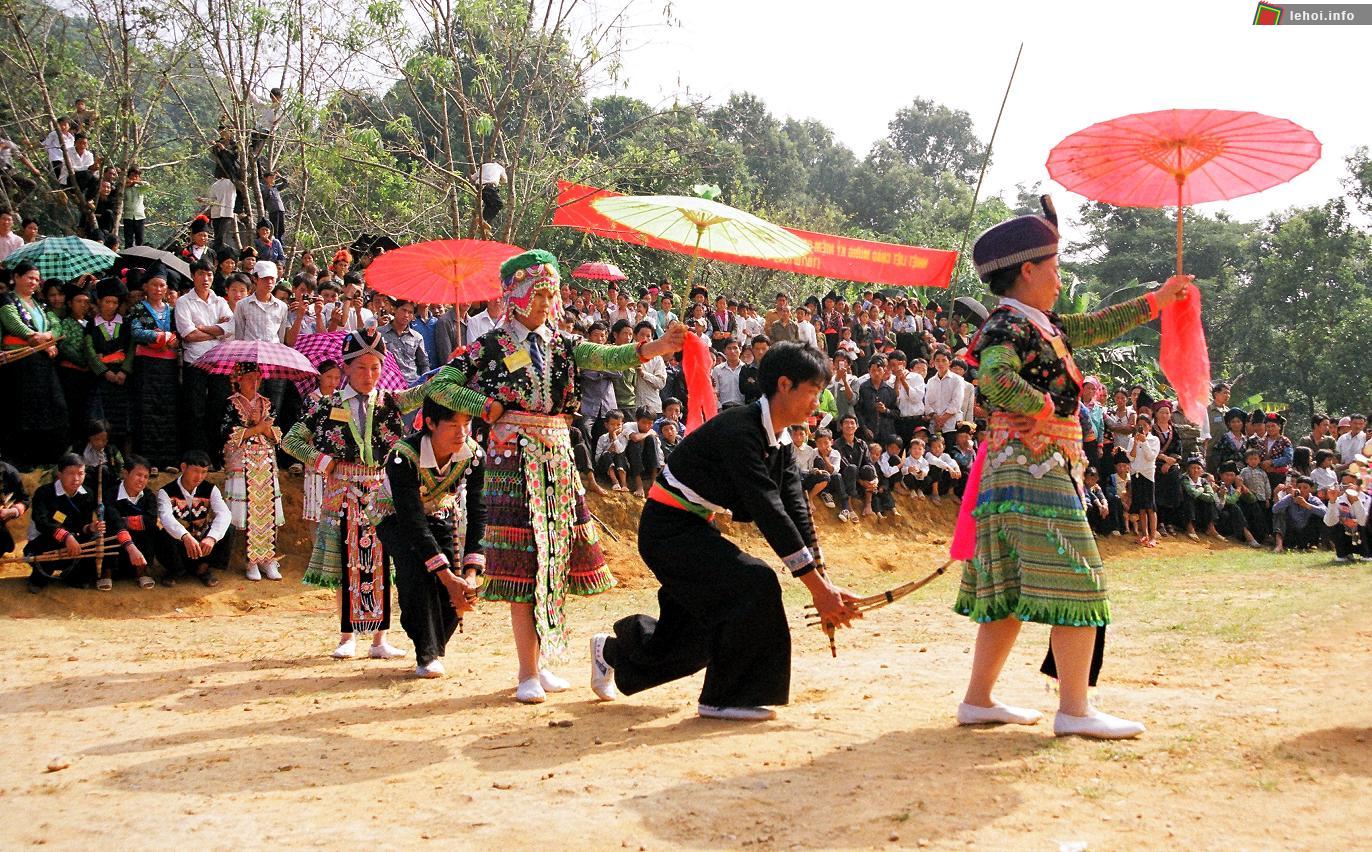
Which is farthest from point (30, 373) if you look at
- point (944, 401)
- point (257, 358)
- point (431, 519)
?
point (944, 401)

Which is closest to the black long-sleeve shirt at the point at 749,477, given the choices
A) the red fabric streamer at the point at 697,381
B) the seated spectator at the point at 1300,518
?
the red fabric streamer at the point at 697,381

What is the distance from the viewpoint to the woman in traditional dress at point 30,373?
1010 cm

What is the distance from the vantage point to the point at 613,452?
13180 millimetres

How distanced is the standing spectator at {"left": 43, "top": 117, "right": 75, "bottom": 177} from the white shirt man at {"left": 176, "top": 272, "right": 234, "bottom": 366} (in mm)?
4494

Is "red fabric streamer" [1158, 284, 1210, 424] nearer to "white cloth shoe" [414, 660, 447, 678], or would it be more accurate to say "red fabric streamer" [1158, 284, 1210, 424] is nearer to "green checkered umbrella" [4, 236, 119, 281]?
"white cloth shoe" [414, 660, 447, 678]

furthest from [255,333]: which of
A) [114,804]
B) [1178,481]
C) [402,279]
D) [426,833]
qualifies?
[1178,481]

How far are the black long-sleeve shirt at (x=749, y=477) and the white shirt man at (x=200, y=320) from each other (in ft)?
22.7

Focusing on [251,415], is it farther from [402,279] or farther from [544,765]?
[544,765]

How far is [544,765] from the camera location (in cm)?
452

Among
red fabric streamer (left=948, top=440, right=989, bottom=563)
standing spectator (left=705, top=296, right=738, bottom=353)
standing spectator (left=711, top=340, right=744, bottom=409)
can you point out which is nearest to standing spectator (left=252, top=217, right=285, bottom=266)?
standing spectator (left=711, top=340, right=744, bottom=409)

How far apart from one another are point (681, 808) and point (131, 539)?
7.46 meters

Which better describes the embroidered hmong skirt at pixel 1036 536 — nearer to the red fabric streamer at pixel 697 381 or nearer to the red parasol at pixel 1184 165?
the red parasol at pixel 1184 165

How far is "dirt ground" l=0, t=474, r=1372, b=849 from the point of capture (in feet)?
12.2

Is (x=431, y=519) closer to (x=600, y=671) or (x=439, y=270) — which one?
(x=600, y=671)
